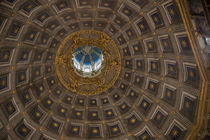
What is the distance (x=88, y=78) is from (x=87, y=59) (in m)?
8.00

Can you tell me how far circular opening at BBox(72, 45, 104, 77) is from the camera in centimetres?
3822

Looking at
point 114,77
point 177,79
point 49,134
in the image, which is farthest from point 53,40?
point 177,79

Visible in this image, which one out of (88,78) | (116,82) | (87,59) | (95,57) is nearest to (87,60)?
(87,59)

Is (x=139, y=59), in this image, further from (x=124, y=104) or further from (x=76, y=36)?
(x=76, y=36)

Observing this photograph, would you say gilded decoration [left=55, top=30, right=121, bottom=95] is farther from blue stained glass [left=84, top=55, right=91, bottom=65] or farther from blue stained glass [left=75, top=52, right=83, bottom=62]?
blue stained glass [left=84, top=55, right=91, bottom=65]

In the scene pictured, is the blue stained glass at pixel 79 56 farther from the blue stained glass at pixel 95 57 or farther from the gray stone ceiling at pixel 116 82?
the gray stone ceiling at pixel 116 82

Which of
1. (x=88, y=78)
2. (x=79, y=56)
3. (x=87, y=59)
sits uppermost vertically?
(x=79, y=56)

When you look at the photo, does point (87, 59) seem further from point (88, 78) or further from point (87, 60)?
point (88, 78)

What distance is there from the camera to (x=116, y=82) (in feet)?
111

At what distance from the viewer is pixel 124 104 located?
3331 cm

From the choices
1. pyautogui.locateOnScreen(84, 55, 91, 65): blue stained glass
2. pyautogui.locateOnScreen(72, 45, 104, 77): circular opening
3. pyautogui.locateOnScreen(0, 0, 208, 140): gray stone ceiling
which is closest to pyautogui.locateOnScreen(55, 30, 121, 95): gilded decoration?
pyautogui.locateOnScreen(0, 0, 208, 140): gray stone ceiling

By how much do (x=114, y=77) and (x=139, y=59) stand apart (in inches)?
207

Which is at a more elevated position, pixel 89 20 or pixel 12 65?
pixel 89 20

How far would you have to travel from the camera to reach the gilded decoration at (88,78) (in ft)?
105
